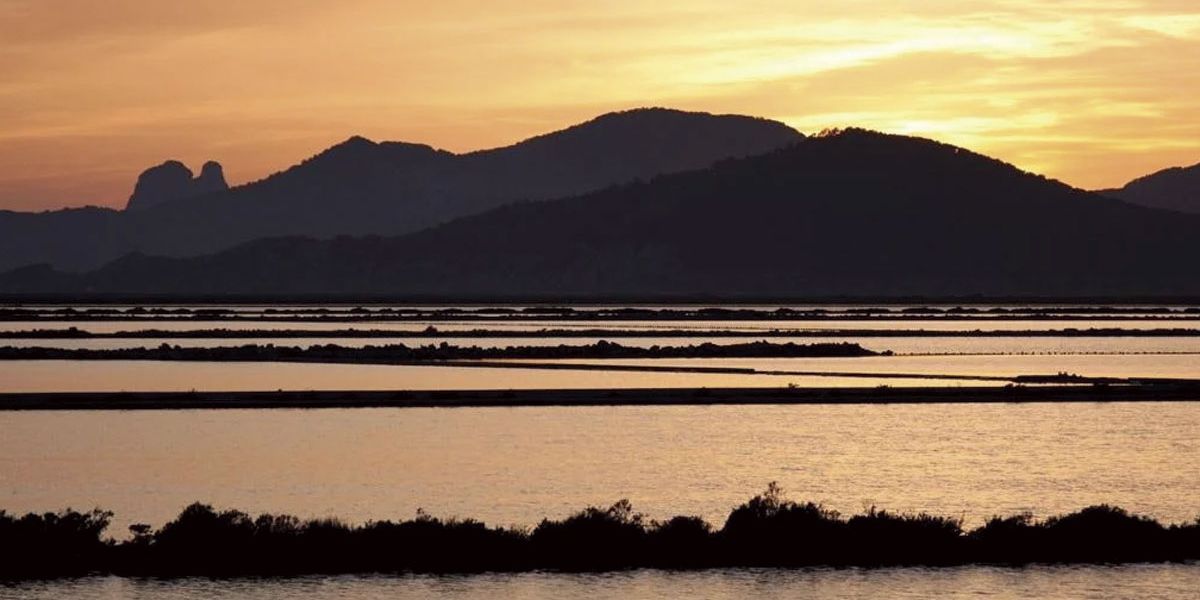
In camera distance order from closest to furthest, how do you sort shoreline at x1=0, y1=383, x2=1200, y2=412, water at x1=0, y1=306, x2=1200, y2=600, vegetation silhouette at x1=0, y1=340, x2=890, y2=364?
water at x1=0, y1=306, x2=1200, y2=600
shoreline at x1=0, y1=383, x2=1200, y2=412
vegetation silhouette at x1=0, y1=340, x2=890, y2=364

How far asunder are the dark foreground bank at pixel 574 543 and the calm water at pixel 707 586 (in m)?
0.39

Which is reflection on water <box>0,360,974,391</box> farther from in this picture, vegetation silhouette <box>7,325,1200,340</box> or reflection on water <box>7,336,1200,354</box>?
vegetation silhouette <box>7,325,1200,340</box>

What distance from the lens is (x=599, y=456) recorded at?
107 feet

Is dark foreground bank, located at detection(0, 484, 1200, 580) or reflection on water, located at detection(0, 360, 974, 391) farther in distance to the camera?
reflection on water, located at detection(0, 360, 974, 391)

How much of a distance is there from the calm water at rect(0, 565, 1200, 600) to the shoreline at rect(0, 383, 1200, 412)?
20.9 meters

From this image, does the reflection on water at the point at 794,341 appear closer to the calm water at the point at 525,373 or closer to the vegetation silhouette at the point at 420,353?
the vegetation silhouette at the point at 420,353

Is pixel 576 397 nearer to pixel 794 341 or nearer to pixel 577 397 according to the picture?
pixel 577 397

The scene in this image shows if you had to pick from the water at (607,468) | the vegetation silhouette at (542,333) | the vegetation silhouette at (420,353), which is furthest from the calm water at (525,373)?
the vegetation silhouette at (542,333)

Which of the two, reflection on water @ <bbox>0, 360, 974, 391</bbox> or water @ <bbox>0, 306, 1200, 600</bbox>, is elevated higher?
reflection on water @ <bbox>0, 360, 974, 391</bbox>

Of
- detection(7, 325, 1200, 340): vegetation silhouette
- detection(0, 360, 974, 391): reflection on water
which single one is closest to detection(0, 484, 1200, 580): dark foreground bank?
detection(0, 360, 974, 391): reflection on water

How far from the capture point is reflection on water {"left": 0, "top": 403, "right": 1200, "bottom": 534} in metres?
27.3

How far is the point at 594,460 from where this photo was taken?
32.1m

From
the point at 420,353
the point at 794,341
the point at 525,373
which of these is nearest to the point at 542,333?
the point at 794,341

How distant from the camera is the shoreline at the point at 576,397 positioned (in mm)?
42781
